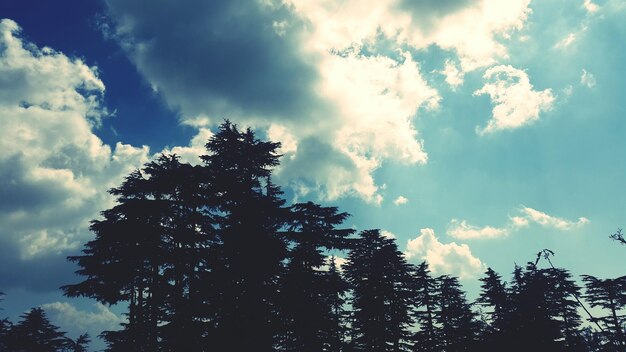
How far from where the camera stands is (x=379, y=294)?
27641 millimetres

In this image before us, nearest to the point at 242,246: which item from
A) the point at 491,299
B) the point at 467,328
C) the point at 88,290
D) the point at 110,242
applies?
the point at 110,242

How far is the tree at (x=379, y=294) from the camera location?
89.9ft

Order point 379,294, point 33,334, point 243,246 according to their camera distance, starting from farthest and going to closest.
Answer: point 33,334
point 379,294
point 243,246

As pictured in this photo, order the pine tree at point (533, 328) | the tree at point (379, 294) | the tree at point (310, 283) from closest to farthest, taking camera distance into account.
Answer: the pine tree at point (533, 328)
the tree at point (310, 283)
the tree at point (379, 294)

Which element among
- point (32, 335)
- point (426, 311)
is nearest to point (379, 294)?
point (426, 311)

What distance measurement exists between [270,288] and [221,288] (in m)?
2.35

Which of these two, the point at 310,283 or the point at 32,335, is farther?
the point at 32,335

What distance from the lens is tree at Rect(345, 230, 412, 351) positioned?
27391 millimetres

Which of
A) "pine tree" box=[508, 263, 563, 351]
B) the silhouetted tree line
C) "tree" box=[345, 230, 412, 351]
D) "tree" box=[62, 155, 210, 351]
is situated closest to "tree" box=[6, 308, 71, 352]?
the silhouetted tree line

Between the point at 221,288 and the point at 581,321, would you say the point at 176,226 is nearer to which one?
the point at 221,288

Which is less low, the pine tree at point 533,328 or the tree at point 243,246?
the tree at point 243,246

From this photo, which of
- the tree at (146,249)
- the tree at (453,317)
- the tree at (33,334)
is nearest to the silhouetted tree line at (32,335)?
the tree at (33,334)

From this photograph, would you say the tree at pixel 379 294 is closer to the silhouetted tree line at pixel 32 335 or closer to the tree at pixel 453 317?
the tree at pixel 453 317

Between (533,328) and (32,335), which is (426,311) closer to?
(533,328)
